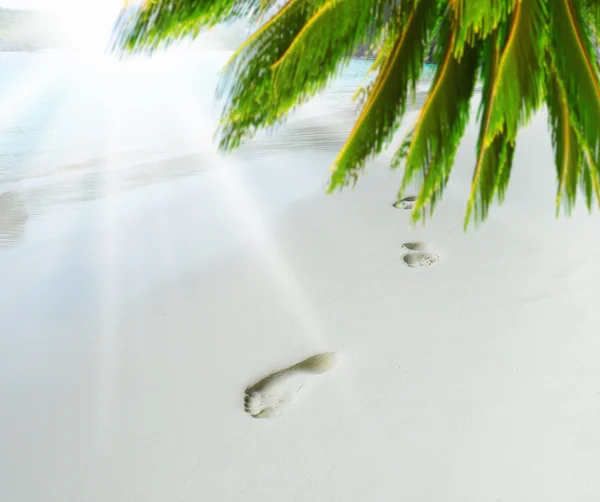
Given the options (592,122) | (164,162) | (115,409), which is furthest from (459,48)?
(164,162)

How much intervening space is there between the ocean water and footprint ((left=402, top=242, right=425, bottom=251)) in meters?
1.77

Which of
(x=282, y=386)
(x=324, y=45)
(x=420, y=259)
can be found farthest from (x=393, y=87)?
(x=420, y=259)

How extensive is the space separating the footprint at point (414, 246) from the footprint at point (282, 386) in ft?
6.24

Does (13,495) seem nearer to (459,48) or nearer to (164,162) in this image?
(459,48)

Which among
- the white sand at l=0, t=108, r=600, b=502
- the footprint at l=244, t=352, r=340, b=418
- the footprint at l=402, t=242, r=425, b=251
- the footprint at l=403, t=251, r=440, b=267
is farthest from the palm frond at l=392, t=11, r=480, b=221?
the footprint at l=402, t=242, r=425, b=251

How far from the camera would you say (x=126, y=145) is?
15625mm

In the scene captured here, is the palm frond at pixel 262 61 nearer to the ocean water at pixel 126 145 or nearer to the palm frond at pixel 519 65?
the ocean water at pixel 126 145

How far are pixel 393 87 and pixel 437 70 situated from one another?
0.12 metres

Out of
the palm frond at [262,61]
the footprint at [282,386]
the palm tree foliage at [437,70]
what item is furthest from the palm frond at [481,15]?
the footprint at [282,386]

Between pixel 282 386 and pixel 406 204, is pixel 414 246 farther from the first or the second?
pixel 282 386

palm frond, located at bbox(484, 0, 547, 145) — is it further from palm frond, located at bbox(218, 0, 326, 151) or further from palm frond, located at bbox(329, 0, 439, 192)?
palm frond, located at bbox(218, 0, 326, 151)

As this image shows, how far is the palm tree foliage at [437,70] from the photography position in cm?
124

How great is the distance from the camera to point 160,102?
27453 millimetres

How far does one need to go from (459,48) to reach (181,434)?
9.02 ft
